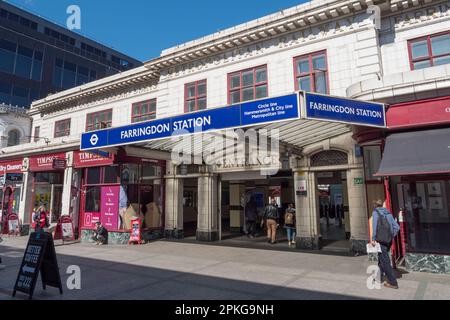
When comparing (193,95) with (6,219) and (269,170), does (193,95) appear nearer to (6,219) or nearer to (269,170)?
(269,170)

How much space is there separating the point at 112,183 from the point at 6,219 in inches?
364

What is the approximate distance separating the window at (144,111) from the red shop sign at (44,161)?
173 inches

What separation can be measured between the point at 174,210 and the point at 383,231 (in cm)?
1061

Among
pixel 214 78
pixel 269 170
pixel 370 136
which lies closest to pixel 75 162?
pixel 214 78

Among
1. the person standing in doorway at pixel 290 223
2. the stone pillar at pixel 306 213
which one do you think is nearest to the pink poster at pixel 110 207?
the person standing in doorway at pixel 290 223

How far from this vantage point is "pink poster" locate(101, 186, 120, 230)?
573 inches

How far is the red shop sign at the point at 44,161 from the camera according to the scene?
56.7 ft

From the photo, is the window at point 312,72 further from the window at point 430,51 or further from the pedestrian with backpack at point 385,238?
the pedestrian with backpack at point 385,238

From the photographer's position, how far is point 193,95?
15445 mm

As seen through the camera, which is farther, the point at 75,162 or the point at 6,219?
the point at 6,219

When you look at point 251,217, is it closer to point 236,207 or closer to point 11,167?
point 236,207

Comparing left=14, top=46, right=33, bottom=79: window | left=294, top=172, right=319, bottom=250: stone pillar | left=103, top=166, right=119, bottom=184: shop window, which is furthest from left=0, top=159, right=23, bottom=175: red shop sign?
left=14, top=46, right=33, bottom=79: window

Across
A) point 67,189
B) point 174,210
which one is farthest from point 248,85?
point 67,189

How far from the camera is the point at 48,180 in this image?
1928 centimetres
